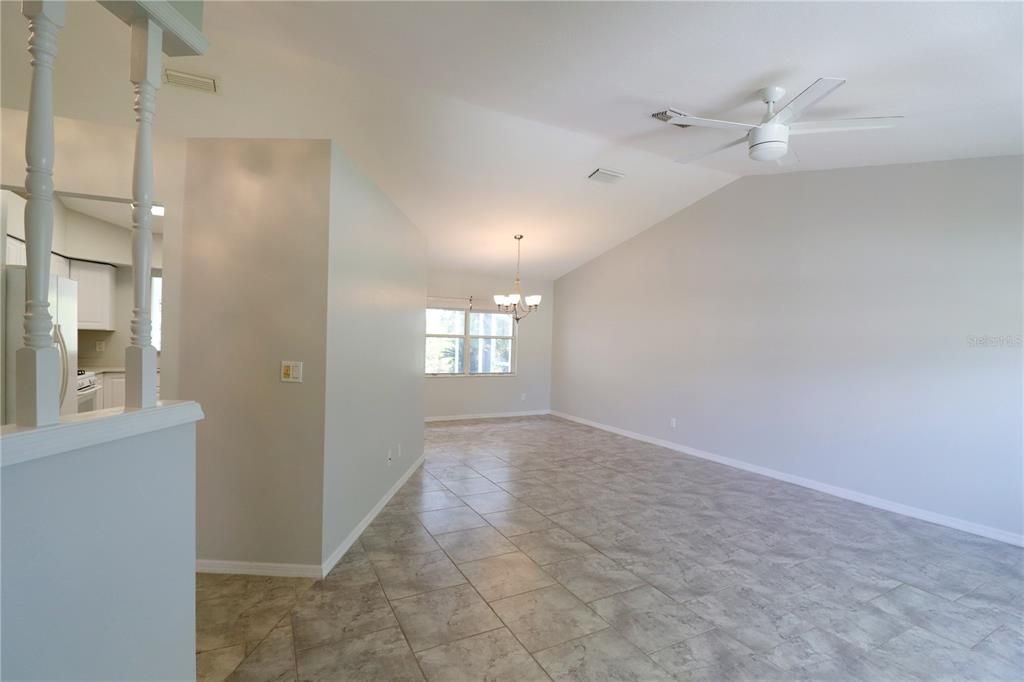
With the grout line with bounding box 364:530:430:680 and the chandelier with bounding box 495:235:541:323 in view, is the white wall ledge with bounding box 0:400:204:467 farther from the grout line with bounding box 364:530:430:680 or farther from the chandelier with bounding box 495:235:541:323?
the chandelier with bounding box 495:235:541:323

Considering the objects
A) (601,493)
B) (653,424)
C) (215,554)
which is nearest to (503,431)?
(653,424)

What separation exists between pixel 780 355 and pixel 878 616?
3.09 metres

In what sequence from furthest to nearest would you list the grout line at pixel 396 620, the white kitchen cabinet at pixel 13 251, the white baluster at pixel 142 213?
the white kitchen cabinet at pixel 13 251, the grout line at pixel 396 620, the white baluster at pixel 142 213

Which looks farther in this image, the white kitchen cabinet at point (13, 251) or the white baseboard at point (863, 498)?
the white baseboard at point (863, 498)

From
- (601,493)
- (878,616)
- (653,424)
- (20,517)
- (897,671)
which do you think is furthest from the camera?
(653,424)

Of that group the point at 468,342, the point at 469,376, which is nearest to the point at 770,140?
the point at 468,342

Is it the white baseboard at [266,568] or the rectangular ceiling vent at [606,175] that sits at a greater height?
the rectangular ceiling vent at [606,175]

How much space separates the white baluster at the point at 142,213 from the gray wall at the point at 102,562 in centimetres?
17

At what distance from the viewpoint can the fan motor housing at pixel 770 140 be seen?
2.78 meters

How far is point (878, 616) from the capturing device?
252 cm

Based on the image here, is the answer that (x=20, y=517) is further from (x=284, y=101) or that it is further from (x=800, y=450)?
(x=800, y=450)

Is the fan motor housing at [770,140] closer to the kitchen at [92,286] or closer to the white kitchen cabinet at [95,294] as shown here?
the kitchen at [92,286]

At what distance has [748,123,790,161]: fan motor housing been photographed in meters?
2.78

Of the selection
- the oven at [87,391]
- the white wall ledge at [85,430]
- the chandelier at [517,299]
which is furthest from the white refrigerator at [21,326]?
the chandelier at [517,299]
